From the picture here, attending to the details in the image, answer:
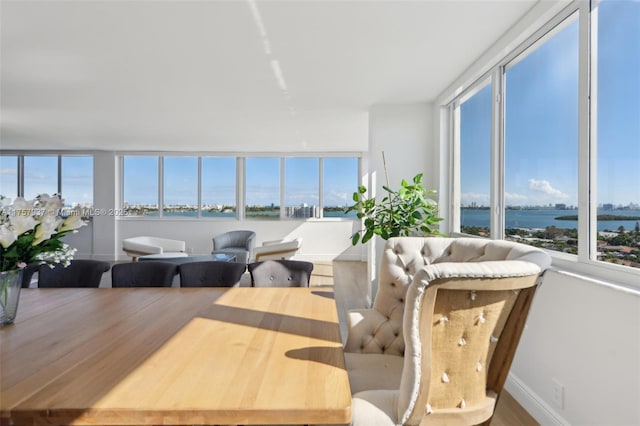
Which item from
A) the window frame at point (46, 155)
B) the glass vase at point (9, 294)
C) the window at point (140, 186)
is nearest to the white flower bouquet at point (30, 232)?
the glass vase at point (9, 294)

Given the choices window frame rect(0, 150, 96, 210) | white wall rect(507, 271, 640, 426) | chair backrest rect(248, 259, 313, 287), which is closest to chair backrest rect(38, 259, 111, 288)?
chair backrest rect(248, 259, 313, 287)

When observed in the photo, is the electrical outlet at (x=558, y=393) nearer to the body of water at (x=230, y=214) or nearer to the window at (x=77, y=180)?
the body of water at (x=230, y=214)

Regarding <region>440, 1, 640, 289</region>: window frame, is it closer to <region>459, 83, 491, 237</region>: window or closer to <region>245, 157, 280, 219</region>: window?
<region>459, 83, 491, 237</region>: window

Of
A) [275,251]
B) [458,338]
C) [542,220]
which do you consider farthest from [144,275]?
[275,251]

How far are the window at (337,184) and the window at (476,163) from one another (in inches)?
193

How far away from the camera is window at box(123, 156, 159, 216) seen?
29.5 ft

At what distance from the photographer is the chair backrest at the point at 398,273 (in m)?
1.94

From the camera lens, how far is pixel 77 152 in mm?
8711

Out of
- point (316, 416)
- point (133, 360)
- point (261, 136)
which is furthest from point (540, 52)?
point (261, 136)

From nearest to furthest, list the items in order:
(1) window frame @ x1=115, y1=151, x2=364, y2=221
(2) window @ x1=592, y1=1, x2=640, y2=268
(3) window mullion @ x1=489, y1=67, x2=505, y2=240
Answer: (2) window @ x1=592, y1=1, x2=640, y2=268 < (3) window mullion @ x1=489, y1=67, x2=505, y2=240 < (1) window frame @ x1=115, y1=151, x2=364, y2=221

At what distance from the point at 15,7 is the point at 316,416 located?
124 inches

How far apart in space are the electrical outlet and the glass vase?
281 centimetres

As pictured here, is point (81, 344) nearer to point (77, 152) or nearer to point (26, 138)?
point (26, 138)

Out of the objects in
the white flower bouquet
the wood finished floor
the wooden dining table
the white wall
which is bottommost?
the wood finished floor
